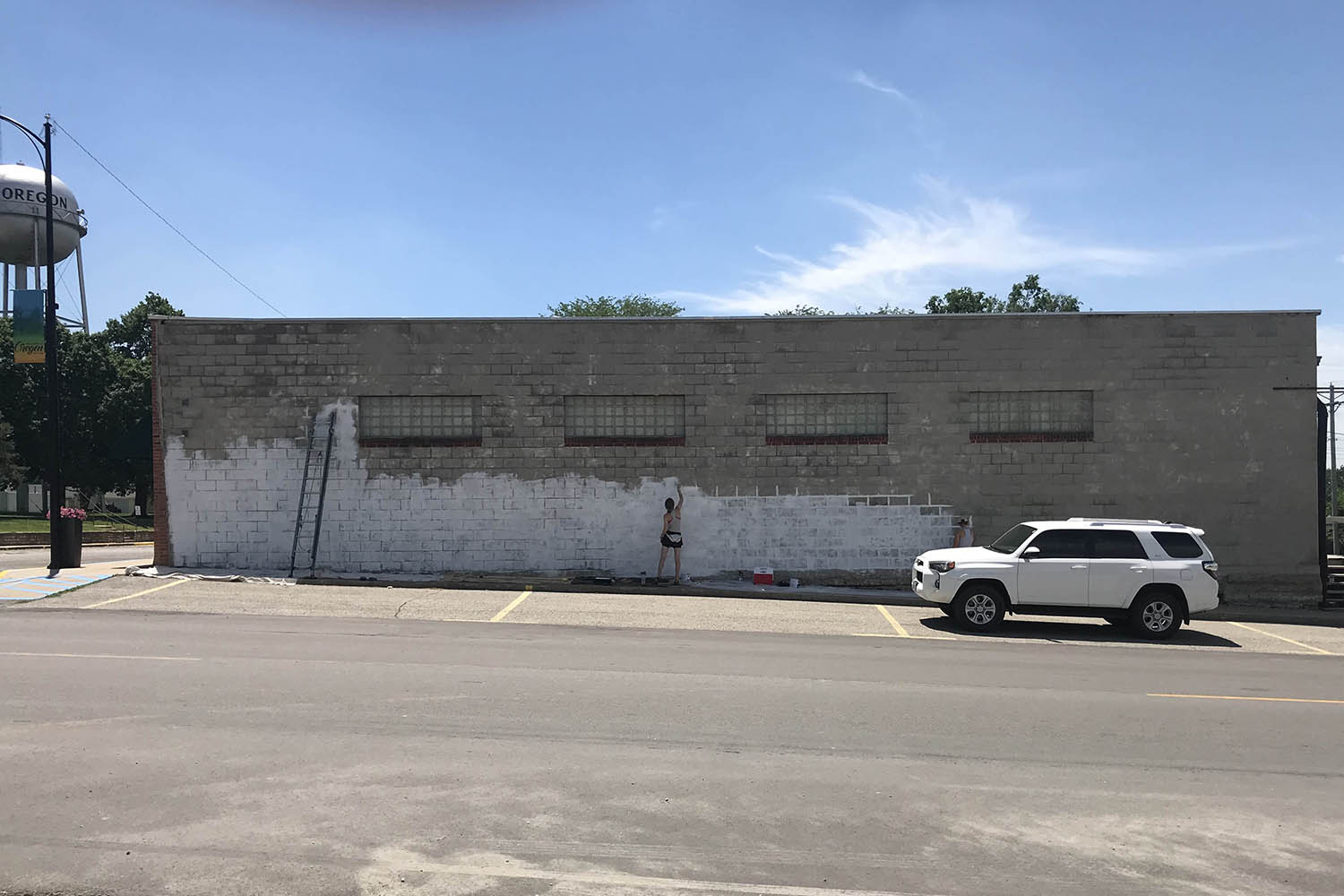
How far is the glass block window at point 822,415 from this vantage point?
18859 mm

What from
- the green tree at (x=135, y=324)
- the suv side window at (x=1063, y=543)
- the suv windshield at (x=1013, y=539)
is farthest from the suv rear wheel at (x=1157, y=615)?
the green tree at (x=135, y=324)

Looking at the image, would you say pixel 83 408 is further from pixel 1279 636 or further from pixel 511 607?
pixel 1279 636

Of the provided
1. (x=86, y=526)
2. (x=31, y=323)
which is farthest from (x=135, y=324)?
(x=31, y=323)

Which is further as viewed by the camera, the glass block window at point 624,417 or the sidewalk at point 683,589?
the glass block window at point 624,417

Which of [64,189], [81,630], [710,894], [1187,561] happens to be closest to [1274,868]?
[710,894]

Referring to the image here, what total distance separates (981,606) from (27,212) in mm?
45620

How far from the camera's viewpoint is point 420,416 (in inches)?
746

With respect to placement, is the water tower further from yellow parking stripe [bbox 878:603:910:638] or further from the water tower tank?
yellow parking stripe [bbox 878:603:910:638]

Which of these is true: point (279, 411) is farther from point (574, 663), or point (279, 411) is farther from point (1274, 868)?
point (1274, 868)

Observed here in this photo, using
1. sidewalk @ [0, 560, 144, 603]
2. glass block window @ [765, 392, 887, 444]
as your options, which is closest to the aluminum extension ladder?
sidewalk @ [0, 560, 144, 603]

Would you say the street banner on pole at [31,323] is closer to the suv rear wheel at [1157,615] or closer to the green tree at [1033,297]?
the suv rear wheel at [1157,615]

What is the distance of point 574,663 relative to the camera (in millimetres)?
10211

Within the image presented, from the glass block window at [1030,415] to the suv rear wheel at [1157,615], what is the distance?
557 cm

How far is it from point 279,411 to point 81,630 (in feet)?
24.8
